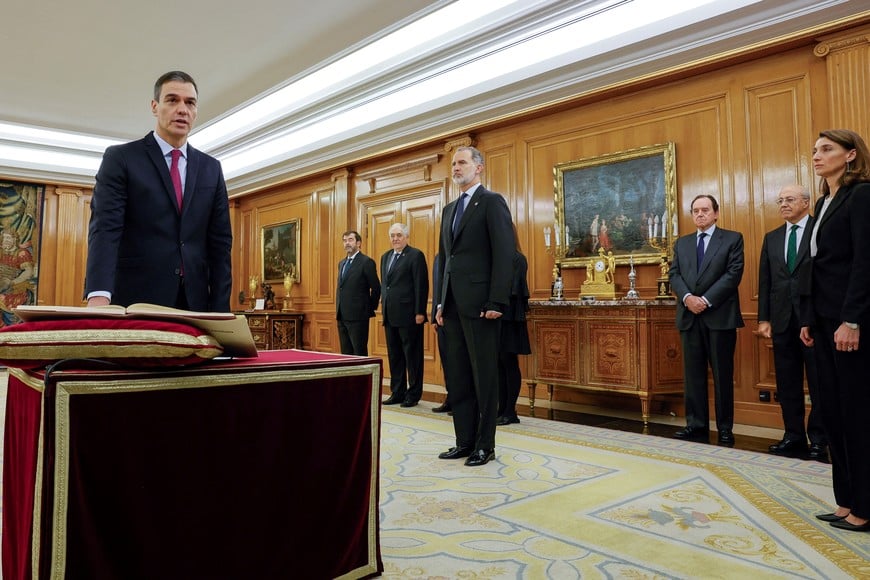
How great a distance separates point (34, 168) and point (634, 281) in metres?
9.73

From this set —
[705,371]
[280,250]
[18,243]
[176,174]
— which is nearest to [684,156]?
[705,371]

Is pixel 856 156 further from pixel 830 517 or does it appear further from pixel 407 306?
pixel 407 306

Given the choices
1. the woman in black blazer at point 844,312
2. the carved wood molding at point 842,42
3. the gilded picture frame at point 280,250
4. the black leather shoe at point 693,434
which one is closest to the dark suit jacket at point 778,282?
the black leather shoe at point 693,434

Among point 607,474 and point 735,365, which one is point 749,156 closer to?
point 735,365

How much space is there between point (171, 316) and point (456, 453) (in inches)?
91.9

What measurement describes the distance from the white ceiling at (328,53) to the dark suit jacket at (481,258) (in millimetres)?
2536

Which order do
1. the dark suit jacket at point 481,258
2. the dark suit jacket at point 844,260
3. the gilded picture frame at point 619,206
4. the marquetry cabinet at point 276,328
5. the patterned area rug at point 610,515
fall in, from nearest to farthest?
the patterned area rug at point 610,515
the dark suit jacket at point 844,260
the dark suit jacket at point 481,258
the gilded picture frame at point 619,206
the marquetry cabinet at point 276,328

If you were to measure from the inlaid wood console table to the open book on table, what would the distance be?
366cm

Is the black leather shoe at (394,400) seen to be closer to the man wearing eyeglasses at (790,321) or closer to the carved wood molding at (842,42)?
the man wearing eyeglasses at (790,321)

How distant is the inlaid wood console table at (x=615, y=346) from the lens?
179 inches

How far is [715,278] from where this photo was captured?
4148 millimetres

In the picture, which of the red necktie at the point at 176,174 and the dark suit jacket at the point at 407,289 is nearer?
the red necktie at the point at 176,174

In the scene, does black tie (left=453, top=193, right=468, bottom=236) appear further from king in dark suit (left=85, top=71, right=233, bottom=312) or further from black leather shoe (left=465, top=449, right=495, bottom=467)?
king in dark suit (left=85, top=71, right=233, bottom=312)

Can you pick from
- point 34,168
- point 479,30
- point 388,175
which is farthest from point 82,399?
point 34,168
